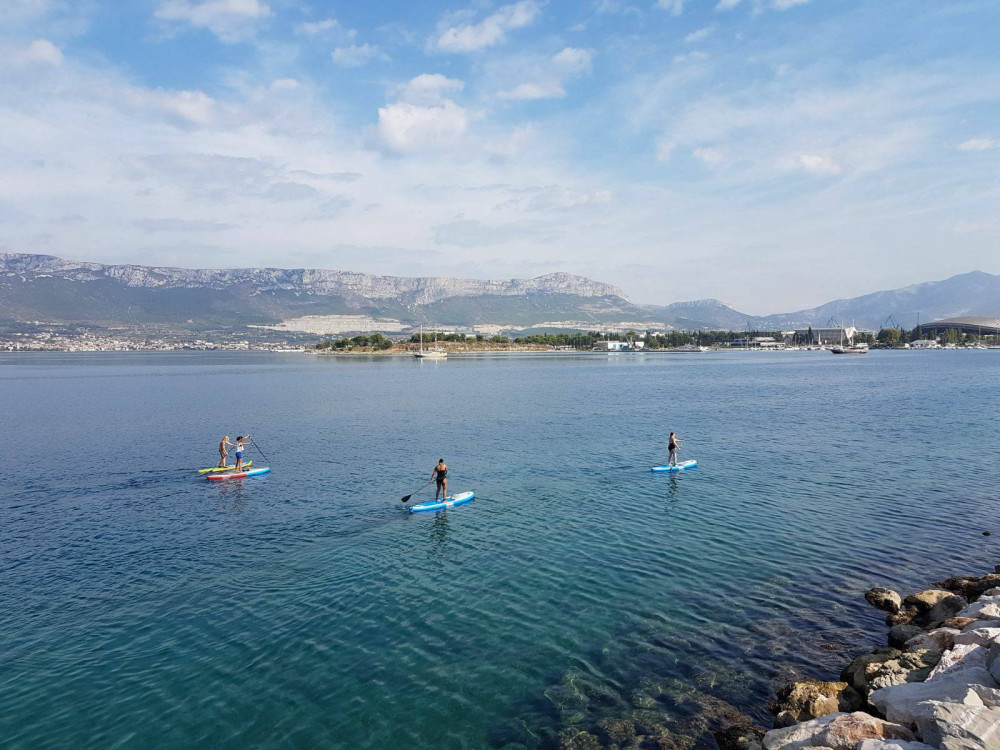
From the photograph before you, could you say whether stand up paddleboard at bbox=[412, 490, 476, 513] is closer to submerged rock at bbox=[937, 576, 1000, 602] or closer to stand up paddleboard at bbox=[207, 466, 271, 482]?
stand up paddleboard at bbox=[207, 466, 271, 482]

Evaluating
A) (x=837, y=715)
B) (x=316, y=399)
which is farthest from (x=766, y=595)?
(x=316, y=399)

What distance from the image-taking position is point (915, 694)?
1313cm

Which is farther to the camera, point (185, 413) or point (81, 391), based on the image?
point (81, 391)

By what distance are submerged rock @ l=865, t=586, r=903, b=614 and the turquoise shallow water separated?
25.1 inches

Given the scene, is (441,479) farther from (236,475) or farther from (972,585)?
(972,585)

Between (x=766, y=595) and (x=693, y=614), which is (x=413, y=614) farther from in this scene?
(x=766, y=595)

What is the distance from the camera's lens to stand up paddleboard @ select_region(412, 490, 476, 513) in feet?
115

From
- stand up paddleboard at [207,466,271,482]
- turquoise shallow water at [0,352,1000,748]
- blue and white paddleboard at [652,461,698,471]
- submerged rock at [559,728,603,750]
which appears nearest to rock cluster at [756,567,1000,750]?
turquoise shallow water at [0,352,1000,748]

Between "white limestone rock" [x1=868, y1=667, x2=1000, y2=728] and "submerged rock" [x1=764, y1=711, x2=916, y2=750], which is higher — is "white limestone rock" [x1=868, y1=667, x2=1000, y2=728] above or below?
above

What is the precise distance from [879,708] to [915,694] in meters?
0.97

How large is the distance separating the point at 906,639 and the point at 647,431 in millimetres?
44353

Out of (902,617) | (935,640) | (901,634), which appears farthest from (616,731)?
(902,617)

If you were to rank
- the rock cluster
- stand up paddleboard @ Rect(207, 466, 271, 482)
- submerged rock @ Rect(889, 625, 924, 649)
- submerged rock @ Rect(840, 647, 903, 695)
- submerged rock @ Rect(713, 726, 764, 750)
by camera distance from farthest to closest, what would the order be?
stand up paddleboard @ Rect(207, 466, 271, 482)
submerged rock @ Rect(889, 625, 924, 649)
submerged rock @ Rect(840, 647, 903, 695)
submerged rock @ Rect(713, 726, 764, 750)
the rock cluster

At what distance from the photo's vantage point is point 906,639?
1841 cm
